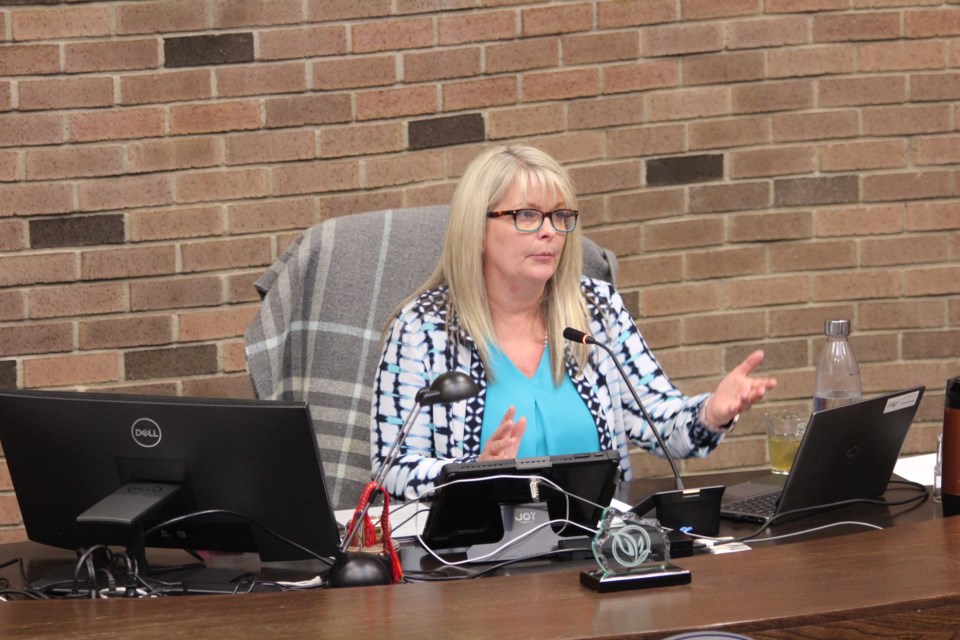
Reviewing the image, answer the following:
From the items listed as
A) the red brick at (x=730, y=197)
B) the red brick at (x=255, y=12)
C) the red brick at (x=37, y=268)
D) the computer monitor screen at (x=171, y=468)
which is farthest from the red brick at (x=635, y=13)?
the computer monitor screen at (x=171, y=468)

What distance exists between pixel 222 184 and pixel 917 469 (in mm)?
1799

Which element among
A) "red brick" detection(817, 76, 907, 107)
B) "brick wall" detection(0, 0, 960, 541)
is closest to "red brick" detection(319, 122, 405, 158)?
"brick wall" detection(0, 0, 960, 541)

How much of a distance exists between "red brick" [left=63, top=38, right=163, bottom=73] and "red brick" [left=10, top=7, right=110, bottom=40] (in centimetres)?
3

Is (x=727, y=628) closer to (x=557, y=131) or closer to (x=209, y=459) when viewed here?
(x=209, y=459)

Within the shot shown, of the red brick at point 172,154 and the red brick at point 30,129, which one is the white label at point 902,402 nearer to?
the red brick at point 172,154

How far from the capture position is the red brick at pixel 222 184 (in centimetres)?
304

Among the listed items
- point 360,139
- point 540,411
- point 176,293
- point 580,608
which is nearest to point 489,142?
point 360,139

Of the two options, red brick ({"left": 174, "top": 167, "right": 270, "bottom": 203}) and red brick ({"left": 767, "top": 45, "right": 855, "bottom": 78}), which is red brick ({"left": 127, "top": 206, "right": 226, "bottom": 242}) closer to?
red brick ({"left": 174, "top": 167, "right": 270, "bottom": 203})

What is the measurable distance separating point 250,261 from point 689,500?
165cm

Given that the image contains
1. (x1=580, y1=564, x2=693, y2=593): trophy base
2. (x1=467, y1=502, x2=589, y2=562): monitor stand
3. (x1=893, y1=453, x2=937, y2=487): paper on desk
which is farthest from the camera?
Answer: (x1=893, y1=453, x2=937, y2=487): paper on desk

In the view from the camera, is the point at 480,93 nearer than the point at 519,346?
No

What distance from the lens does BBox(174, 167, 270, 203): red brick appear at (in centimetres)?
304

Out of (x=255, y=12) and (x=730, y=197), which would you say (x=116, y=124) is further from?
(x=730, y=197)

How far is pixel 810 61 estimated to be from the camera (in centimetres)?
326
